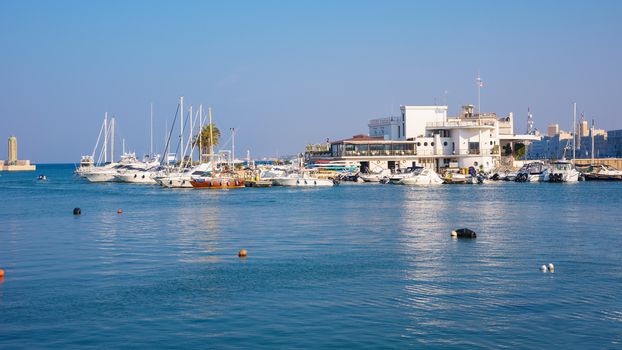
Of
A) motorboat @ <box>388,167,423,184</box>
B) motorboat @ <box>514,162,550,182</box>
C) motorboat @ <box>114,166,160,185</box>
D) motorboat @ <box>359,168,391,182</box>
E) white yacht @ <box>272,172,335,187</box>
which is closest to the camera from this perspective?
white yacht @ <box>272,172,335,187</box>

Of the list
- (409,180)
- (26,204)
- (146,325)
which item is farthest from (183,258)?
(409,180)

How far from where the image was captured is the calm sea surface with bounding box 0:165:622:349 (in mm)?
19594

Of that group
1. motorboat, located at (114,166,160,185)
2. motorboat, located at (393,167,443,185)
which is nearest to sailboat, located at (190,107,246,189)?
motorboat, located at (114,166,160,185)

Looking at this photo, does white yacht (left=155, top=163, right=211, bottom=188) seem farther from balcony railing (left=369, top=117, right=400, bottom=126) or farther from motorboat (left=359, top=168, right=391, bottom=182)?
balcony railing (left=369, top=117, right=400, bottom=126)

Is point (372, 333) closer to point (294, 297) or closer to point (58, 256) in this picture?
point (294, 297)

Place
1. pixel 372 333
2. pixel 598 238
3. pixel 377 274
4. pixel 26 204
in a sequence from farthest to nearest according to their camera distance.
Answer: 1. pixel 26 204
2. pixel 598 238
3. pixel 377 274
4. pixel 372 333

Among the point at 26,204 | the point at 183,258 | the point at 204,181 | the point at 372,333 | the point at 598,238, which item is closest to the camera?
the point at 372,333

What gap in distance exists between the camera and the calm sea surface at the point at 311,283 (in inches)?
771

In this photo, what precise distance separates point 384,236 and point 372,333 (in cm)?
2141

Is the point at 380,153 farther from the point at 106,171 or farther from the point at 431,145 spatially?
the point at 106,171

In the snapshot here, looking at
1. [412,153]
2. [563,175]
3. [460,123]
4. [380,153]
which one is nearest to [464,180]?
[563,175]

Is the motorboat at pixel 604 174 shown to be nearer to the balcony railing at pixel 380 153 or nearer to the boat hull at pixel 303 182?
the balcony railing at pixel 380 153

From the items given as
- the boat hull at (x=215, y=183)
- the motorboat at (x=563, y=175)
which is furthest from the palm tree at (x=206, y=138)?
the motorboat at (x=563, y=175)

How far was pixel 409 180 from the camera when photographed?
10525 cm
